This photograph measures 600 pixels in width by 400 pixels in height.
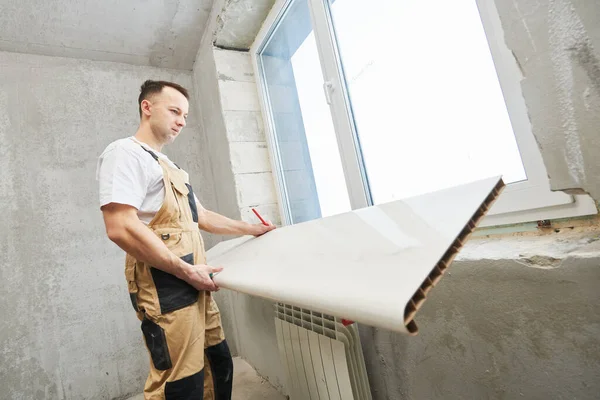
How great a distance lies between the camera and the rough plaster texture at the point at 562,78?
1.86ft

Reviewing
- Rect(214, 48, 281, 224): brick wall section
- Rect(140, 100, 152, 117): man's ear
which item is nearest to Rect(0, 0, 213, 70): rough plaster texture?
Rect(214, 48, 281, 224): brick wall section

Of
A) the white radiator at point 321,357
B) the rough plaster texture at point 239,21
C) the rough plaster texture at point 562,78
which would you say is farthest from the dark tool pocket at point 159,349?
the rough plaster texture at point 239,21

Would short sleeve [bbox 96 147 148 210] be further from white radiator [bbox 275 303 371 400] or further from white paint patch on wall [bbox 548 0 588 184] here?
white paint patch on wall [bbox 548 0 588 184]

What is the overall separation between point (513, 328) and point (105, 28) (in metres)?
2.87

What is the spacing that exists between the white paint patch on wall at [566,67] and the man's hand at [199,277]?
1.01 metres

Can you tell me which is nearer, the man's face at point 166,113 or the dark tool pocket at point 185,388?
the dark tool pocket at point 185,388

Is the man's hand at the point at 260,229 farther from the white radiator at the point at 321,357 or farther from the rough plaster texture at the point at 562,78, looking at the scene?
the rough plaster texture at the point at 562,78

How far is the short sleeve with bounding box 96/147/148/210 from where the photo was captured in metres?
1.06

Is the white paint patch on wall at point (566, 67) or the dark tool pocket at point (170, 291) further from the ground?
the white paint patch on wall at point (566, 67)

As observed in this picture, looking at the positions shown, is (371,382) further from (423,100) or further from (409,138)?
(423,100)

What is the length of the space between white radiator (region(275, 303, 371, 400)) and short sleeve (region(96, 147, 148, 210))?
2.65 feet

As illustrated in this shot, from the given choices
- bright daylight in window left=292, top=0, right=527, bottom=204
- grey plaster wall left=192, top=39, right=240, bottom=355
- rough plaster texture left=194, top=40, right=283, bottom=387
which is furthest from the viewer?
grey plaster wall left=192, top=39, right=240, bottom=355

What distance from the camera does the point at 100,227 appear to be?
7.43ft

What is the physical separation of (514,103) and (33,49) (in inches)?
121
